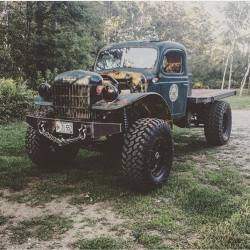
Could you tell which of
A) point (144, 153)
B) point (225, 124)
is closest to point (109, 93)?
point (144, 153)

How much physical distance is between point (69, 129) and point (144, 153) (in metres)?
1.10

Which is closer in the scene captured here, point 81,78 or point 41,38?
point 81,78

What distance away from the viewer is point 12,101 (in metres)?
12.4

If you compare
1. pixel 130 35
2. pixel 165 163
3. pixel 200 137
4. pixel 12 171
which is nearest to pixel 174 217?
pixel 165 163

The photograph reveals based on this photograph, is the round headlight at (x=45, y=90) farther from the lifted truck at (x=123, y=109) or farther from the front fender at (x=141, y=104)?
the front fender at (x=141, y=104)

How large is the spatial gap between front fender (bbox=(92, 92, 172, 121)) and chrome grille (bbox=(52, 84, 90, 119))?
0.65ft

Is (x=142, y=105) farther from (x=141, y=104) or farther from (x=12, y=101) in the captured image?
(x=12, y=101)

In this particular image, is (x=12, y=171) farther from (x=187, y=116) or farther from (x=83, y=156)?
(x=187, y=116)

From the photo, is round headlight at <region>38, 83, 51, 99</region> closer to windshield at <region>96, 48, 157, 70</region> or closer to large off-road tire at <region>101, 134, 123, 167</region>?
large off-road tire at <region>101, 134, 123, 167</region>

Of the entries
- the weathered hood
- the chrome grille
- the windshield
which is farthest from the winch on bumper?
the windshield

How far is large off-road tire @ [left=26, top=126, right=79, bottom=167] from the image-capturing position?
6.60 m

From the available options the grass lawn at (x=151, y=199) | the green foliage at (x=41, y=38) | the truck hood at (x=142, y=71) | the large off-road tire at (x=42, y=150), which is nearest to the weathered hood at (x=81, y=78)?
the large off-road tire at (x=42, y=150)

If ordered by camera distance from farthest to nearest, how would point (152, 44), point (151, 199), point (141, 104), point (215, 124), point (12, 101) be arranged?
point (12, 101), point (215, 124), point (152, 44), point (141, 104), point (151, 199)

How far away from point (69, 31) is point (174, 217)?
Result: 13.4m
